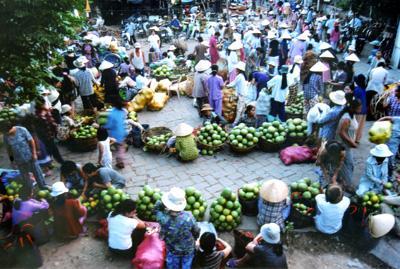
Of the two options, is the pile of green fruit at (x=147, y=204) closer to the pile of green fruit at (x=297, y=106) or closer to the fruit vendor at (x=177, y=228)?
the fruit vendor at (x=177, y=228)

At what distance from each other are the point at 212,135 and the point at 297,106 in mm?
2700

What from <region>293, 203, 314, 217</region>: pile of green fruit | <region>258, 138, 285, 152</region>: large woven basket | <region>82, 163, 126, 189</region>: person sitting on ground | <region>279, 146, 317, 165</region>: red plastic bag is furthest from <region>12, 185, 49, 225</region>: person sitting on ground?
<region>279, 146, 317, 165</region>: red plastic bag

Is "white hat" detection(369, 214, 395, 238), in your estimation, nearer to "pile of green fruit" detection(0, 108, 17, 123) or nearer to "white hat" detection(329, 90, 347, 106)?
"white hat" detection(329, 90, 347, 106)

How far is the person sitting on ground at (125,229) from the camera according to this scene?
4.82 m

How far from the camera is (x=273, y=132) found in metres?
7.89

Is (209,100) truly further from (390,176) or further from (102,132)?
(390,176)

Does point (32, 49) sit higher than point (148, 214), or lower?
higher

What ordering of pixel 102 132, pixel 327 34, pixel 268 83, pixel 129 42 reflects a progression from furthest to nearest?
pixel 129 42
pixel 327 34
pixel 268 83
pixel 102 132

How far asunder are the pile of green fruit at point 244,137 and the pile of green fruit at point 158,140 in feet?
4.99

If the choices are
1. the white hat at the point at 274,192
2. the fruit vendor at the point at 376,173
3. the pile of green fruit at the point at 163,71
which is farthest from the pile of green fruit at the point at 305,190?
the pile of green fruit at the point at 163,71

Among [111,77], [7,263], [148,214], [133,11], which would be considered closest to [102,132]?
[148,214]

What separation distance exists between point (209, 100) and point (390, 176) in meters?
4.55

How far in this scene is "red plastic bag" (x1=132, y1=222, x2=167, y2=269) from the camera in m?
4.70

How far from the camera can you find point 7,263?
4.84 meters
